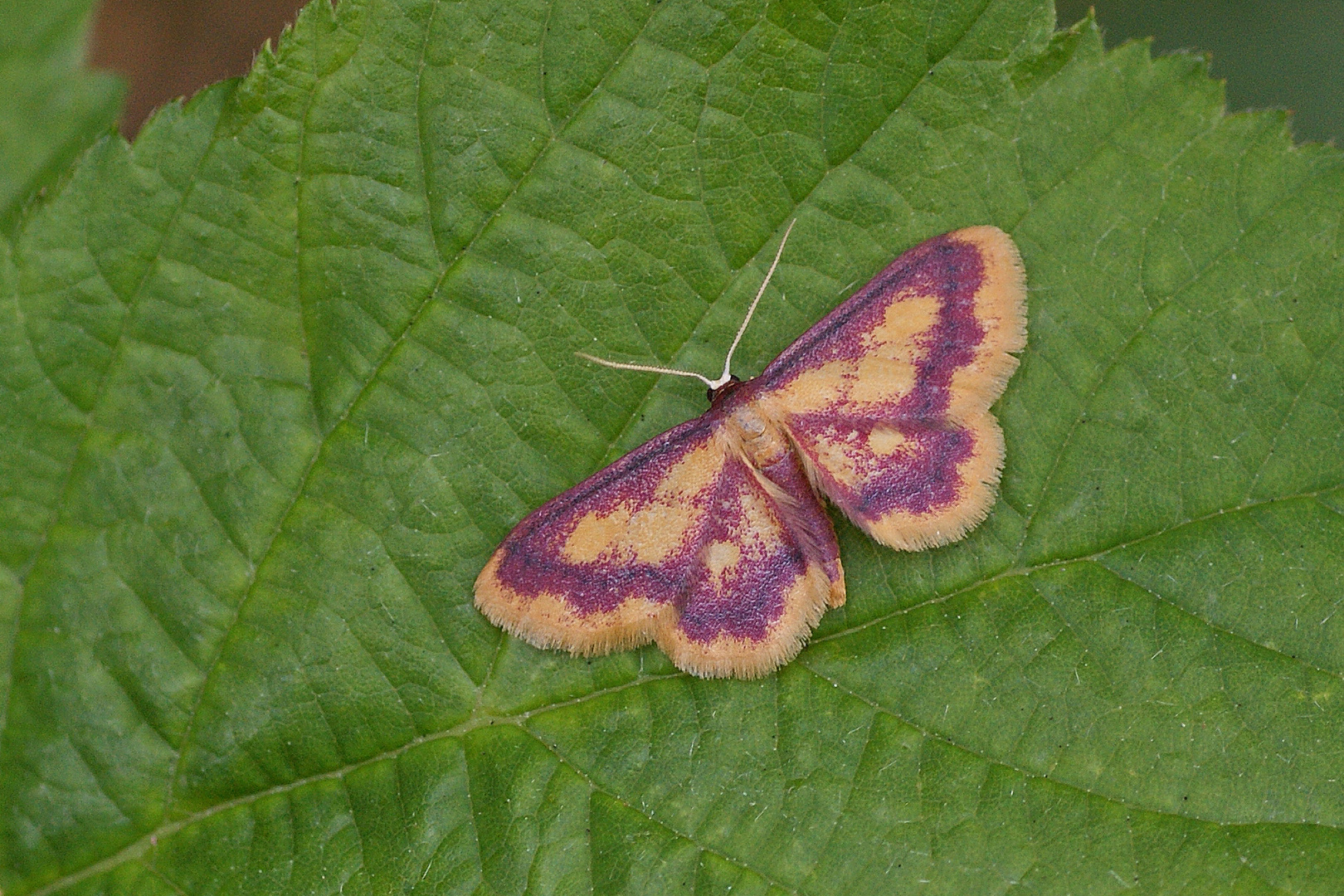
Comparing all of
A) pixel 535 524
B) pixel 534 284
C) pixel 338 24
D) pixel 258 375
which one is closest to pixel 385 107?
pixel 338 24

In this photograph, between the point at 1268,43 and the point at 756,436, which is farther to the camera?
the point at 1268,43

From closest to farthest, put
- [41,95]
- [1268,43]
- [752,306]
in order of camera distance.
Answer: [41,95], [752,306], [1268,43]

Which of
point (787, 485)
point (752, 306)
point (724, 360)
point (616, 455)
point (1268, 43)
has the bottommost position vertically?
point (787, 485)

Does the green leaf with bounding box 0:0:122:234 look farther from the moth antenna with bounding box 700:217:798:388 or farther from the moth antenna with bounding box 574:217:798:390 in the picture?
the moth antenna with bounding box 700:217:798:388

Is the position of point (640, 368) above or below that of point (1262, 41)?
above

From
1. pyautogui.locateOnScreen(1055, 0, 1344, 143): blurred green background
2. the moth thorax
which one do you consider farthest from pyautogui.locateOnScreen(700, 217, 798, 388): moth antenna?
pyautogui.locateOnScreen(1055, 0, 1344, 143): blurred green background

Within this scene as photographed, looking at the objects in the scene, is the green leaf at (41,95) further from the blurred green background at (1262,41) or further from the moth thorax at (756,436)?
the moth thorax at (756,436)

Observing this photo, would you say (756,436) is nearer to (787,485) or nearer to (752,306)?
(787,485)

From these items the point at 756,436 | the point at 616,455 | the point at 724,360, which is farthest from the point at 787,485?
the point at 616,455
